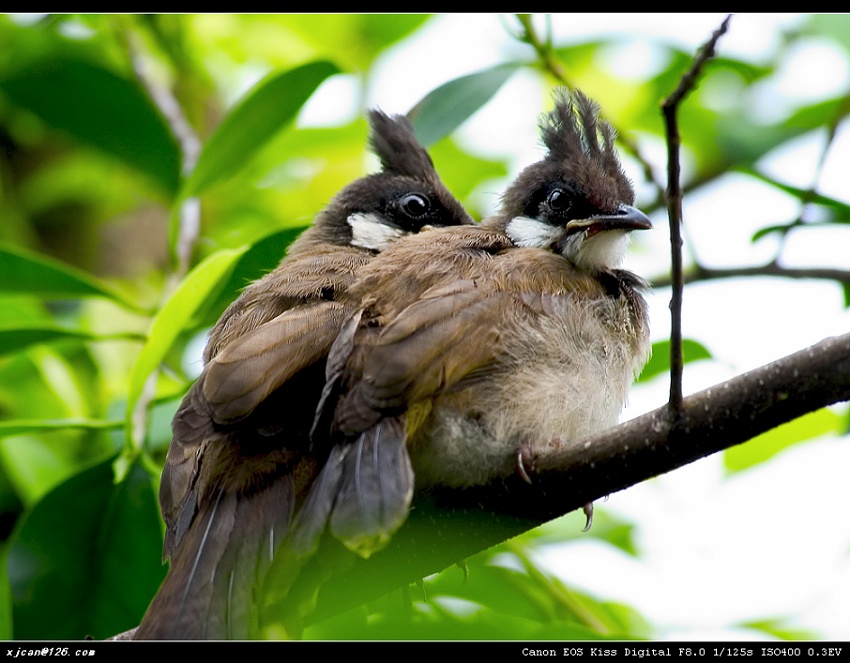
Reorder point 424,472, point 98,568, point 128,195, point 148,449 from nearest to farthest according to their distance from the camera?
point 424,472, point 98,568, point 148,449, point 128,195

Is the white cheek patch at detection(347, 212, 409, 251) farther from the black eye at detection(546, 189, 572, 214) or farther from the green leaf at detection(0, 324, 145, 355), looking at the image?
the green leaf at detection(0, 324, 145, 355)

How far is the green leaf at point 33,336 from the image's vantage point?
334 cm

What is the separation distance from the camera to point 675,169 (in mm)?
1969

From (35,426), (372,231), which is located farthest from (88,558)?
(372,231)

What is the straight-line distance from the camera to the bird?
94.0 inches

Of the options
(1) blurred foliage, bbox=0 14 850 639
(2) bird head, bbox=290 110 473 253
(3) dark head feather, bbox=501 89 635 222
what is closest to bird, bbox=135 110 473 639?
(1) blurred foliage, bbox=0 14 850 639

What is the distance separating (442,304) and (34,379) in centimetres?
222

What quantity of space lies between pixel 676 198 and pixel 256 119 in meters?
1.98

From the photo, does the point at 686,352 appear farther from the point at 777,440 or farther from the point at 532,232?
the point at 777,440

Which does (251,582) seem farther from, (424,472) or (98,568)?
(98,568)

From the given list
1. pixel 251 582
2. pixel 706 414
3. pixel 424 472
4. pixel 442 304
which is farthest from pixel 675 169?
pixel 251 582

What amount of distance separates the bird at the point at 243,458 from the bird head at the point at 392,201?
1131mm

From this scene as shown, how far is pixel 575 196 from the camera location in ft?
11.5

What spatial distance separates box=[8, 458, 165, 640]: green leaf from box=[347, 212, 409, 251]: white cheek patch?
4.07 ft
